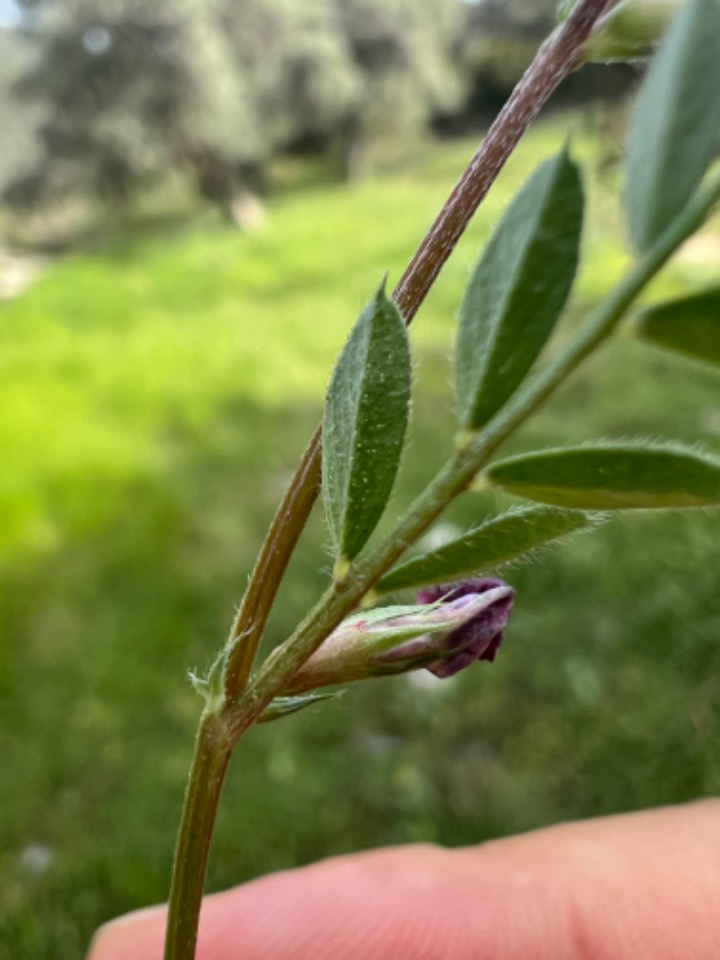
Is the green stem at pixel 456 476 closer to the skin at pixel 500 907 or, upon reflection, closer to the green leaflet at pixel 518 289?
the green leaflet at pixel 518 289

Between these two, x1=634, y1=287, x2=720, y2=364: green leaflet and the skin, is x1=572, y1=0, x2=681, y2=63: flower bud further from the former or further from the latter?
the skin

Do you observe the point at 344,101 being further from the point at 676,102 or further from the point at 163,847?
the point at 676,102

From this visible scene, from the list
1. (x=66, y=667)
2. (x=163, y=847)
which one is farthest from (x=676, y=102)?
(x=66, y=667)

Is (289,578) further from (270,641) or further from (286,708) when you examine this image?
(286,708)

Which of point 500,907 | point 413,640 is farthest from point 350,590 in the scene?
point 500,907

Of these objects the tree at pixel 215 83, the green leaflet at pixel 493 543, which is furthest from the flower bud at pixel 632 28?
the tree at pixel 215 83
